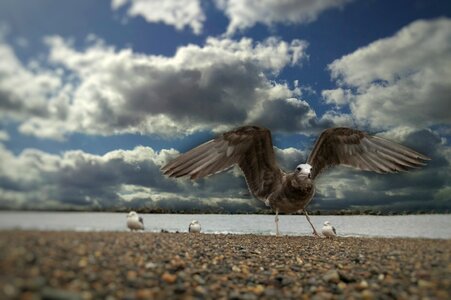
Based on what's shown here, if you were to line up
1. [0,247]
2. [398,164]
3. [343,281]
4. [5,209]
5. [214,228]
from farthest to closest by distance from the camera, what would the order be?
[214,228], [398,164], [343,281], [5,209], [0,247]

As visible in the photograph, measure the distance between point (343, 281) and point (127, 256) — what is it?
2225 mm

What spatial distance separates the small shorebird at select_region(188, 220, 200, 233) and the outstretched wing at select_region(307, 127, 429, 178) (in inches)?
101

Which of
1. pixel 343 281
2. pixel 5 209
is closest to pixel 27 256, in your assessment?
pixel 5 209

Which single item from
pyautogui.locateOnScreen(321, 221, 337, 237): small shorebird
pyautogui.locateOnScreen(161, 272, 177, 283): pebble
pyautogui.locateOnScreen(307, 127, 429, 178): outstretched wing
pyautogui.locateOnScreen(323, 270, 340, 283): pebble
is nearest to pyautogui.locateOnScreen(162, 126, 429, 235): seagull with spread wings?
pyautogui.locateOnScreen(307, 127, 429, 178): outstretched wing

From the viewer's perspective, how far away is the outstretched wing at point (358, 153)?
660cm

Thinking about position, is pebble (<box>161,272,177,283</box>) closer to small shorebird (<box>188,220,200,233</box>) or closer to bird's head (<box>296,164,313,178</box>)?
bird's head (<box>296,164,313,178</box>)

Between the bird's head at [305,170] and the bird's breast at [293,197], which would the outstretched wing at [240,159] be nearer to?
the bird's breast at [293,197]

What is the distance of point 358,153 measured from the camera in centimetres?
733

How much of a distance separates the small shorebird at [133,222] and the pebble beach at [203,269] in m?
0.14

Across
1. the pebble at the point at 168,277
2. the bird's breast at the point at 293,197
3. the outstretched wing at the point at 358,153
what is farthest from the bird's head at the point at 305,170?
the pebble at the point at 168,277

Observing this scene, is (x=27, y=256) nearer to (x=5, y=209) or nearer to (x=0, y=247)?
(x=0, y=247)

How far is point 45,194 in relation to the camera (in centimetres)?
237

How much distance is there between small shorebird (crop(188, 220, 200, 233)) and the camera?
846 centimetres

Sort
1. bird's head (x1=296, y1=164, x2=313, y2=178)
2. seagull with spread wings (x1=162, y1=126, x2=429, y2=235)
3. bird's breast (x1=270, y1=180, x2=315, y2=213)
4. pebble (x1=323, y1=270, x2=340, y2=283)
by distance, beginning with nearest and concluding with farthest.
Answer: pebble (x1=323, y1=270, x2=340, y2=283) < seagull with spread wings (x1=162, y1=126, x2=429, y2=235) < bird's head (x1=296, y1=164, x2=313, y2=178) < bird's breast (x1=270, y1=180, x2=315, y2=213)
